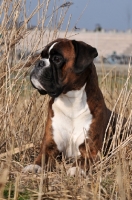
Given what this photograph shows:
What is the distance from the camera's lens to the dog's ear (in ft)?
14.7

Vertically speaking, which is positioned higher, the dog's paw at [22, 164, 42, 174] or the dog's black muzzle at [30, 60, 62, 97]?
the dog's black muzzle at [30, 60, 62, 97]

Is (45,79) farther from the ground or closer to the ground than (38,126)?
farther from the ground

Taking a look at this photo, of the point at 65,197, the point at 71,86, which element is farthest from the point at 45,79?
the point at 65,197

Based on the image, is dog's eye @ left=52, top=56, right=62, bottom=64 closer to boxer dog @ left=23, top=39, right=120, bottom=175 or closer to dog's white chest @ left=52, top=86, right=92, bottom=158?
boxer dog @ left=23, top=39, right=120, bottom=175

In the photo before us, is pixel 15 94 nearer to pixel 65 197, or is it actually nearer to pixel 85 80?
pixel 85 80

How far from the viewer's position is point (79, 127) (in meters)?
4.68

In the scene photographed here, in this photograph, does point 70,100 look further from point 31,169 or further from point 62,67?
point 31,169

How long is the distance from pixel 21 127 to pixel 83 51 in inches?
43.8

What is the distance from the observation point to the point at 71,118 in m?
4.67

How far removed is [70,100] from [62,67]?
1.15 feet

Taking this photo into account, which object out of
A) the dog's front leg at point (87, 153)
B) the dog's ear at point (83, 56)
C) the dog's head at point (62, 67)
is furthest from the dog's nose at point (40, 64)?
the dog's front leg at point (87, 153)

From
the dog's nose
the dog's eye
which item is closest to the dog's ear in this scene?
the dog's eye

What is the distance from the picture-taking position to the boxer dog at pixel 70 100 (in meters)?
4.46

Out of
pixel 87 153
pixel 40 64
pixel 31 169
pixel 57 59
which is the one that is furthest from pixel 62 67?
pixel 31 169
